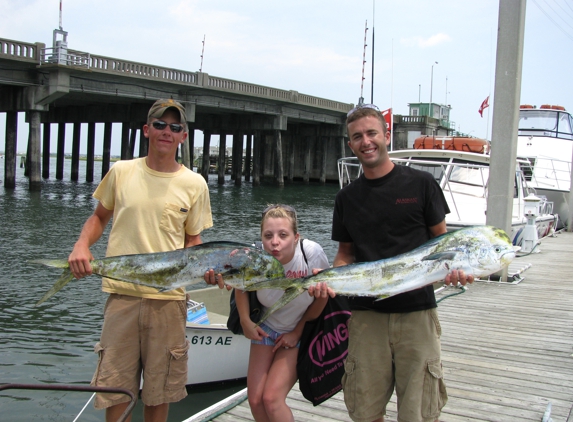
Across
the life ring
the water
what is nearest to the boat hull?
the water

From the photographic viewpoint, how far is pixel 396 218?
308cm

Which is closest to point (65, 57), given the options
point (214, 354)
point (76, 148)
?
point (76, 148)

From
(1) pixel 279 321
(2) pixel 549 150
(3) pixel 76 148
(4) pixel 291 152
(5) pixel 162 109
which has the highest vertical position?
(4) pixel 291 152

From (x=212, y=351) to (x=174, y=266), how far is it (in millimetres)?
4102

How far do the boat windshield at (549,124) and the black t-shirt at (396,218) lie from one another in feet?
76.6

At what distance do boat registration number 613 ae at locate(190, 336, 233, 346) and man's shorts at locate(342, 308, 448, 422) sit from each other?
3.97m

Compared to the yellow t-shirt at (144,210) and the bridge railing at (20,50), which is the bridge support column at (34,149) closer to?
the bridge railing at (20,50)

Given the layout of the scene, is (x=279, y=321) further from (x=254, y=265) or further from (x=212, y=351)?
(x=212, y=351)

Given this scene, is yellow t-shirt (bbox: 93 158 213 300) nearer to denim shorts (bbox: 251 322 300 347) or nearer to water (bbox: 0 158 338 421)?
denim shorts (bbox: 251 322 300 347)

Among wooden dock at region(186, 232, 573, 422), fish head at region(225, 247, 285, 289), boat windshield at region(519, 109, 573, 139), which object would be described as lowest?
wooden dock at region(186, 232, 573, 422)

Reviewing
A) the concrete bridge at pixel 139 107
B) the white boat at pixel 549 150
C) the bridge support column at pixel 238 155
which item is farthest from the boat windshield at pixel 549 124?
the bridge support column at pixel 238 155

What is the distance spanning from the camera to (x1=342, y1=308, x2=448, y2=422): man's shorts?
9.93ft

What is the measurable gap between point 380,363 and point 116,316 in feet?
4.97

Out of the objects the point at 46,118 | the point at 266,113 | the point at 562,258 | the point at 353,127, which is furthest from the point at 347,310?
the point at 46,118
